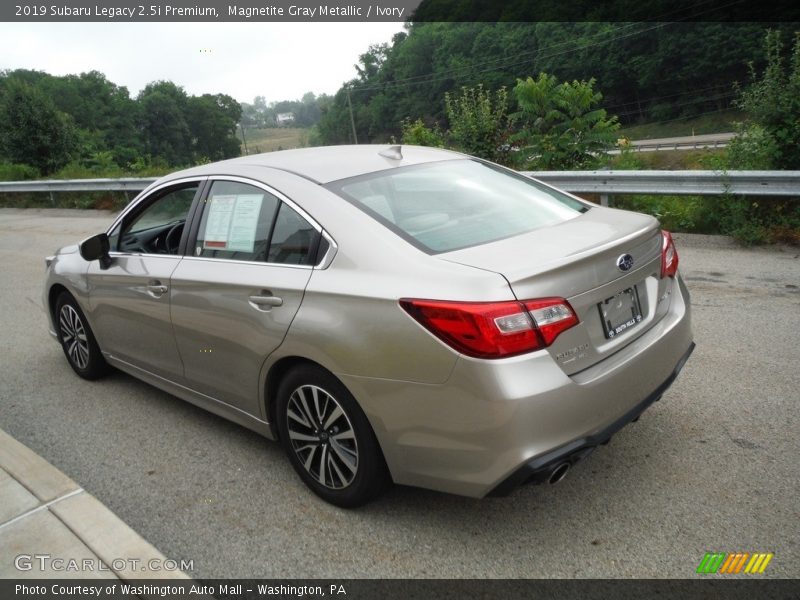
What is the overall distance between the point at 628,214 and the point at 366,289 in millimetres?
1544

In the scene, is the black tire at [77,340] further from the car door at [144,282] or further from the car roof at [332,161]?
the car roof at [332,161]

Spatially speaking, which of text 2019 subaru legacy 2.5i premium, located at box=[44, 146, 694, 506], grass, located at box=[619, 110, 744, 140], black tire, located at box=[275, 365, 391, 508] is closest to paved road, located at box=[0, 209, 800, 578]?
black tire, located at box=[275, 365, 391, 508]

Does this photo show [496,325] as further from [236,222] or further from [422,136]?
[422,136]

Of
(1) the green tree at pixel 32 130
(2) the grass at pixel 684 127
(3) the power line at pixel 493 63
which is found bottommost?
(2) the grass at pixel 684 127

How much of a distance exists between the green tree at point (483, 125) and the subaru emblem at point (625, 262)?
819cm

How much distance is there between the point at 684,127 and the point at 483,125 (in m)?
67.5

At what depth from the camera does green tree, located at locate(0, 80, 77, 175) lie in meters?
24.8

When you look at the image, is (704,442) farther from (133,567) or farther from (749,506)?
(133,567)

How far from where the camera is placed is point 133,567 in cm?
275

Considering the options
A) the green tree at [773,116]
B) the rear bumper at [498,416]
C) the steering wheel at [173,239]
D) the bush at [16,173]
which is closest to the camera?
the rear bumper at [498,416]

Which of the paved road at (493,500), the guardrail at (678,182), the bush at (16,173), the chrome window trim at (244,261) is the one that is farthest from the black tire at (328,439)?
the bush at (16,173)

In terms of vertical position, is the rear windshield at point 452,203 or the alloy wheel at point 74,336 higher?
the rear windshield at point 452,203

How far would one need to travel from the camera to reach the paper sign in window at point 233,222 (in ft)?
11.7

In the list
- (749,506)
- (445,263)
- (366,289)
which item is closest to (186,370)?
(366,289)
